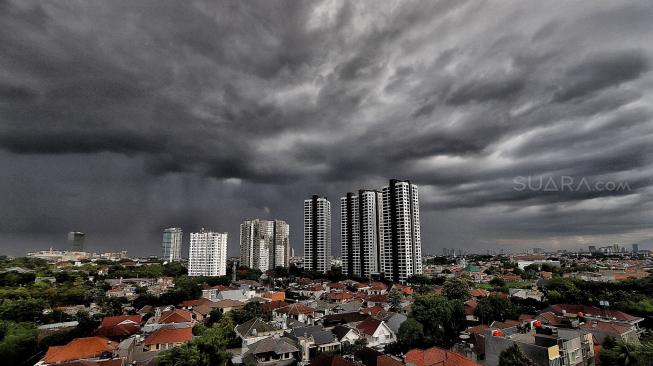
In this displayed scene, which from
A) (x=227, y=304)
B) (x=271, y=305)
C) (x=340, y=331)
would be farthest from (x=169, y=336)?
(x=227, y=304)

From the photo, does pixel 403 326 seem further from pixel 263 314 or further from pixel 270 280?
pixel 270 280

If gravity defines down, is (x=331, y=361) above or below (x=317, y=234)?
below

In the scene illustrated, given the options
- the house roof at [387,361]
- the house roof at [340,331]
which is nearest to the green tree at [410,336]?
the house roof at [340,331]

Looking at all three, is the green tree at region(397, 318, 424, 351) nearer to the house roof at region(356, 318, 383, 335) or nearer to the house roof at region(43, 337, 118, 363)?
the house roof at region(356, 318, 383, 335)

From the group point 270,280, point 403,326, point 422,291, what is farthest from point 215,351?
point 270,280

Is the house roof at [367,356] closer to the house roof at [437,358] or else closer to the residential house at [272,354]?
the house roof at [437,358]

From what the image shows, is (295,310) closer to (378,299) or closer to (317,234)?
(378,299)
